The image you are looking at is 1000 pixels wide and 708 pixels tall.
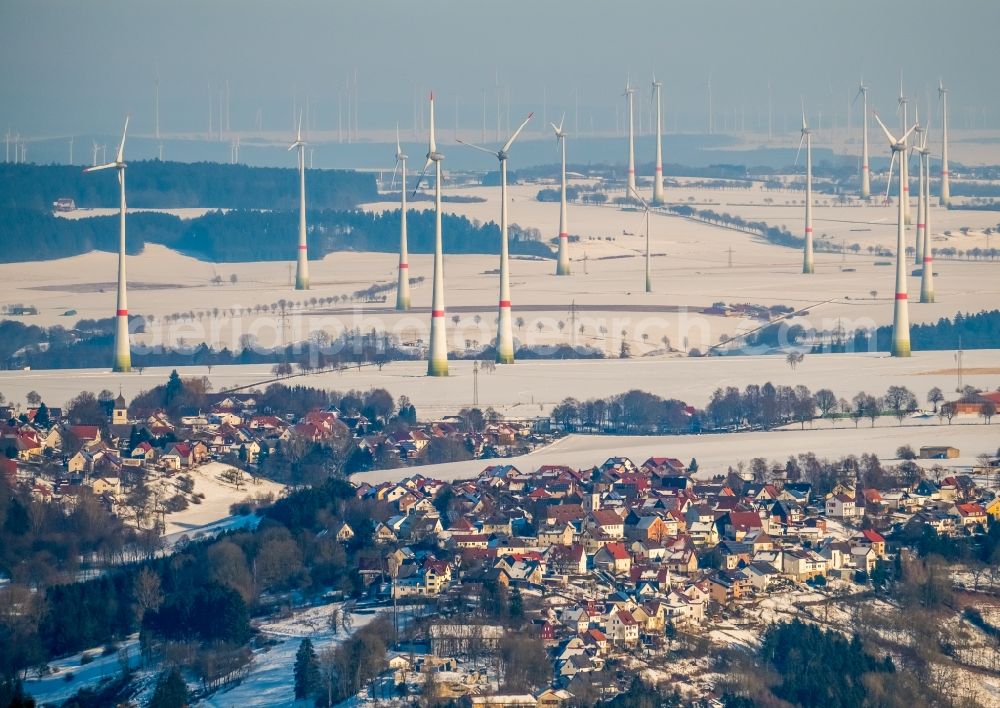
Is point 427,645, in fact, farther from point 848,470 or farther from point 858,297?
point 858,297

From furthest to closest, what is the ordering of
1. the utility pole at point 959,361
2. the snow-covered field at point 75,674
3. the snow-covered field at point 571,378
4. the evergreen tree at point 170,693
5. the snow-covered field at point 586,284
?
the snow-covered field at point 586,284, the utility pole at point 959,361, the snow-covered field at point 571,378, the snow-covered field at point 75,674, the evergreen tree at point 170,693

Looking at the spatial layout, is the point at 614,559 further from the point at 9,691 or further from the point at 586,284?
the point at 586,284

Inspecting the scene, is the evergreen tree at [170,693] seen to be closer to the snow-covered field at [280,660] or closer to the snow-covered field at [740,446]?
the snow-covered field at [280,660]

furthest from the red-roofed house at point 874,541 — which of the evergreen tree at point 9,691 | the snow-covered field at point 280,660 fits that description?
the evergreen tree at point 9,691

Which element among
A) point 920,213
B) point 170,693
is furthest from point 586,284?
point 170,693

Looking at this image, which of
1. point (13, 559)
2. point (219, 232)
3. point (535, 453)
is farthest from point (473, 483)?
point (219, 232)

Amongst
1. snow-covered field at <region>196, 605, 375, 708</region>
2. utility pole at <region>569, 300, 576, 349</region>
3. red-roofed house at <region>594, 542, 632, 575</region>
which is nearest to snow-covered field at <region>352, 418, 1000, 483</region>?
red-roofed house at <region>594, 542, 632, 575</region>

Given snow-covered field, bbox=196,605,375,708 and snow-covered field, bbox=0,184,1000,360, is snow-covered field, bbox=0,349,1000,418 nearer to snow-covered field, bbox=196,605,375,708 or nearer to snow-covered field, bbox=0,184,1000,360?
snow-covered field, bbox=0,184,1000,360
